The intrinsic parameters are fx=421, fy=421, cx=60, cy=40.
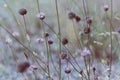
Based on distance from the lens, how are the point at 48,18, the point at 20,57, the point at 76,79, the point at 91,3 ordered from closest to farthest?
the point at 76,79 < the point at 20,57 < the point at 91,3 < the point at 48,18

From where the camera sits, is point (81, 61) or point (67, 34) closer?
point (81, 61)

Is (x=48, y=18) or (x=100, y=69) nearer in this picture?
(x=100, y=69)

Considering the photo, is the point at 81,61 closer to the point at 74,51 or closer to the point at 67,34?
the point at 74,51

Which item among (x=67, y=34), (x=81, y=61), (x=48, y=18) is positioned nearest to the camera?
(x=81, y=61)

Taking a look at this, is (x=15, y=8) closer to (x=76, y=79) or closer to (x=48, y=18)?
(x=48, y=18)

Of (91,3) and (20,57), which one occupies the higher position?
(91,3)

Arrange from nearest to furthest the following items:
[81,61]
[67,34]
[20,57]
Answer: [81,61] → [20,57] → [67,34]

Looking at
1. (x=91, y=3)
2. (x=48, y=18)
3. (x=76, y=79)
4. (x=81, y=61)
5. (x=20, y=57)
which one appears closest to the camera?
(x=76, y=79)

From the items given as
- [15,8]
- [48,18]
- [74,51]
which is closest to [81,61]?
[74,51]

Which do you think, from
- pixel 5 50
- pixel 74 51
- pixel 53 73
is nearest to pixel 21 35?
pixel 5 50
